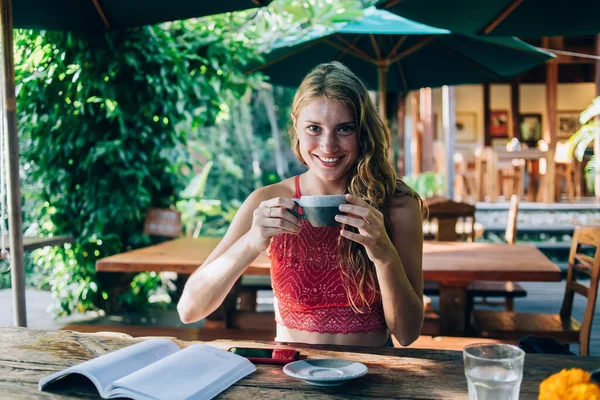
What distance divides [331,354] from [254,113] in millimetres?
12268

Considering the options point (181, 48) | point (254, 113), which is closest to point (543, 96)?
point (254, 113)

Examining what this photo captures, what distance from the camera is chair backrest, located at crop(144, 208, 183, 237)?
4.78 meters

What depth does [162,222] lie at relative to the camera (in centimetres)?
480

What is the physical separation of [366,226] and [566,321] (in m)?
2.26

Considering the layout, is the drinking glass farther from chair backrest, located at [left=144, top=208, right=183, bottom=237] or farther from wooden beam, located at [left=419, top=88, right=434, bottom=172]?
wooden beam, located at [left=419, top=88, right=434, bottom=172]

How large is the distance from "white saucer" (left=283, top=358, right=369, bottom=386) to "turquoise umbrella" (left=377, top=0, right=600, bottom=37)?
2.40 metres

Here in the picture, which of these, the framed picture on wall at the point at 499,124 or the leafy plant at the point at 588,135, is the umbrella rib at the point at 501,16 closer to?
the leafy plant at the point at 588,135

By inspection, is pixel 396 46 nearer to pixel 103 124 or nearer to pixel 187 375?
pixel 103 124

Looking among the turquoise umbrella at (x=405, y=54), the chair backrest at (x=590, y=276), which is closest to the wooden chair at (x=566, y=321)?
the chair backrest at (x=590, y=276)

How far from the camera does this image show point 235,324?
3605 millimetres

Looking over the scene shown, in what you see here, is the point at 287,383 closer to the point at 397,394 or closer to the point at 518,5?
the point at 397,394

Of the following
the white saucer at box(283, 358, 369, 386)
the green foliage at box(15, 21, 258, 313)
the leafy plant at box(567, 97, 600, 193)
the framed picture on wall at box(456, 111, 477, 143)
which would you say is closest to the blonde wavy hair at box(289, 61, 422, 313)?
the white saucer at box(283, 358, 369, 386)

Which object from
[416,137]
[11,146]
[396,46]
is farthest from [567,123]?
[11,146]

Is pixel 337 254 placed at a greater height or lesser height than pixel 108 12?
lesser
